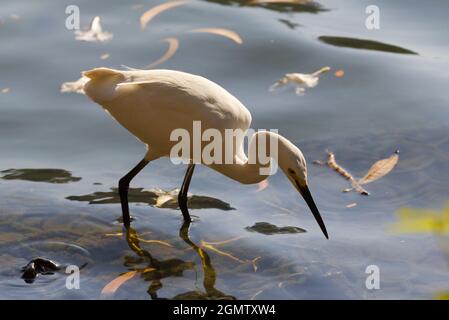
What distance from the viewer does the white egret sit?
394cm

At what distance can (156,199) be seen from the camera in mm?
4641

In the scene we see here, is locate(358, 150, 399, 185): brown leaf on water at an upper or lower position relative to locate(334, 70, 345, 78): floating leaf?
lower

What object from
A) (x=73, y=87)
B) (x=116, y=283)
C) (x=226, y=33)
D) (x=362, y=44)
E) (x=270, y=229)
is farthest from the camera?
(x=226, y=33)

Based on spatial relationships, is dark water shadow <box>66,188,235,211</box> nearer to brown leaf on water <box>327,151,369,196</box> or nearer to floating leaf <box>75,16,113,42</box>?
brown leaf on water <box>327,151,369,196</box>

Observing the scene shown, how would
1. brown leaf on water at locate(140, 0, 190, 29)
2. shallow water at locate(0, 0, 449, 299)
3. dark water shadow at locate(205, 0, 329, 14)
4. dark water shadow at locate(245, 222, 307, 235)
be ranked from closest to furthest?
1. shallow water at locate(0, 0, 449, 299)
2. dark water shadow at locate(245, 222, 307, 235)
3. brown leaf on water at locate(140, 0, 190, 29)
4. dark water shadow at locate(205, 0, 329, 14)

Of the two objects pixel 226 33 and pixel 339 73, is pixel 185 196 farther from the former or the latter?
pixel 226 33

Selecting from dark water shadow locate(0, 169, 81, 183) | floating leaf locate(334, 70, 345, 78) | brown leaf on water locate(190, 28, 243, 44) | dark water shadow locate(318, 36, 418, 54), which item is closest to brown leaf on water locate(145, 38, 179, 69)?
brown leaf on water locate(190, 28, 243, 44)

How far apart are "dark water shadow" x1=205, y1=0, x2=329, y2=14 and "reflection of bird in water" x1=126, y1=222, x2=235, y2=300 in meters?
3.12

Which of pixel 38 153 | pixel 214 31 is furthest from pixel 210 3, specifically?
pixel 38 153

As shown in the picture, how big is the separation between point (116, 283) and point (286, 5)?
3.77 metres

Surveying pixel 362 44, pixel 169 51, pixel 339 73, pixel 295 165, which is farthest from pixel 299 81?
pixel 295 165

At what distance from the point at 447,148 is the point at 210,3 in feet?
9.00

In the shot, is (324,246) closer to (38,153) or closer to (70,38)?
(38,153)

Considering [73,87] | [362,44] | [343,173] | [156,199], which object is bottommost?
[156,199]
